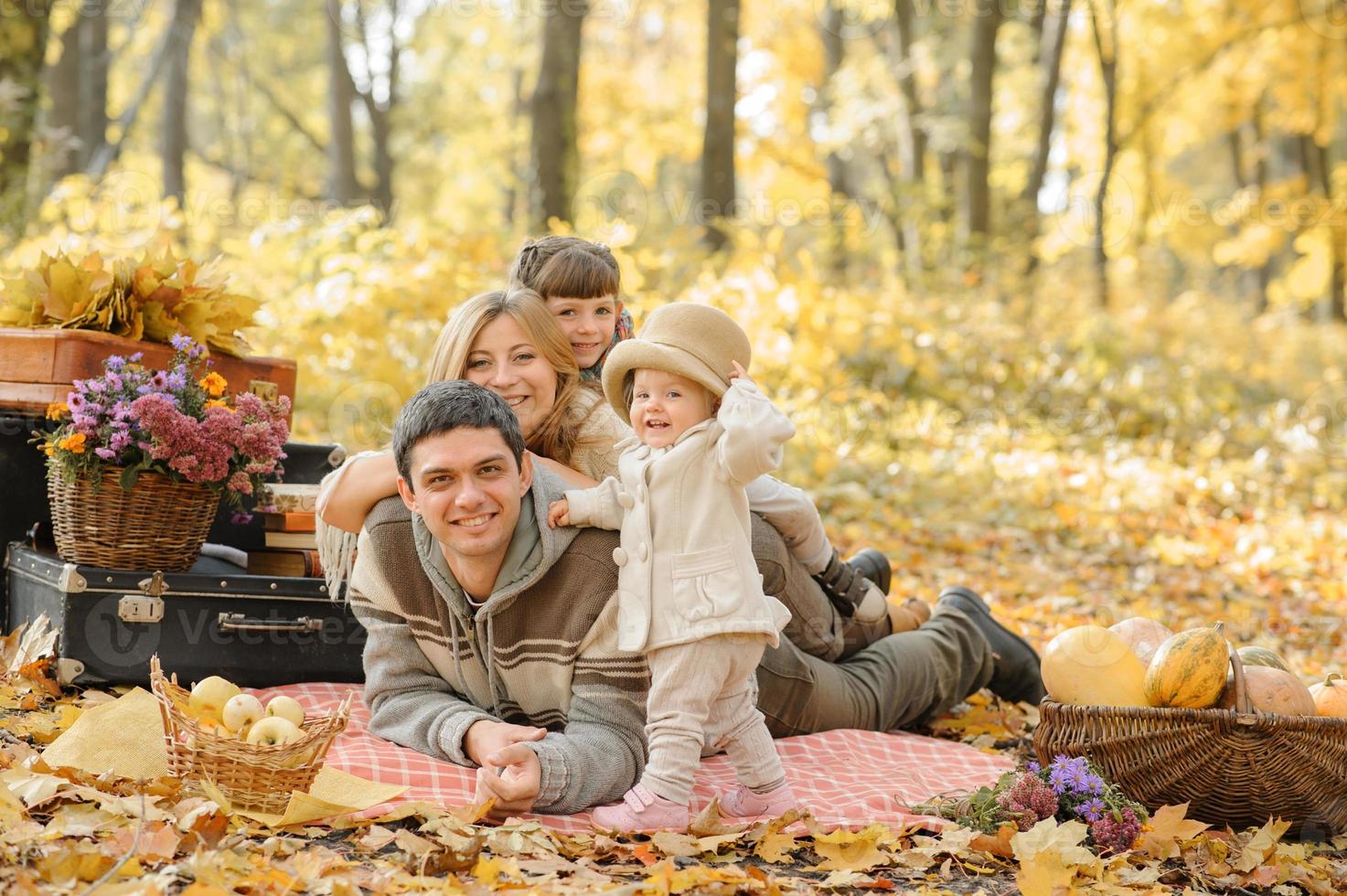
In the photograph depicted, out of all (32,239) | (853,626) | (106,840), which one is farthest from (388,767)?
(32,239)

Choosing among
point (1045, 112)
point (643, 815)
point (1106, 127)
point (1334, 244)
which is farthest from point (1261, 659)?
point (1334, 244)

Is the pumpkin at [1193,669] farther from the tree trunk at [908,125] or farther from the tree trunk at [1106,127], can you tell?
the tree trunk at [1106,127]

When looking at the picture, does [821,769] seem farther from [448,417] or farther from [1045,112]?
[1045,112]

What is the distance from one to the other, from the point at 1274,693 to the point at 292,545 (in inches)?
118

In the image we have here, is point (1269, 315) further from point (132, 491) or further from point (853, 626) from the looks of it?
point (132, 491)

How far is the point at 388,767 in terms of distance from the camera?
10.7 ft

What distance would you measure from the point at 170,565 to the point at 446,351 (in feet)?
3.68

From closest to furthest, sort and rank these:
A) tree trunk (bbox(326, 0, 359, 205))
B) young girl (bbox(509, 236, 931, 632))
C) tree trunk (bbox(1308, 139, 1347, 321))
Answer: young girl (bbox(509, 236, 931, 632)) → tree trunk (bbox(326, 0, 359, 205)) → tree trunk (bbox(1308, 139, 1347, 321))

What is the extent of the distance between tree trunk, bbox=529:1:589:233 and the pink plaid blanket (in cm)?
747

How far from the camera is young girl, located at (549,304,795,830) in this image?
309 centimetres

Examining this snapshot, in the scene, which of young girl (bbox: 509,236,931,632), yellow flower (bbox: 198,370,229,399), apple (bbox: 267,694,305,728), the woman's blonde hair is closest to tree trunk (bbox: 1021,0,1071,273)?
young girl (bbox: 509,236,931,632)

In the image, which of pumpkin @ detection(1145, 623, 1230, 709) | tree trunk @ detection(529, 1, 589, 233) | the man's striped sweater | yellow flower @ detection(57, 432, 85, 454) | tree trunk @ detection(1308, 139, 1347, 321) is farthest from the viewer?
tree trunk @ detection(1308, 139, 1347, 321)

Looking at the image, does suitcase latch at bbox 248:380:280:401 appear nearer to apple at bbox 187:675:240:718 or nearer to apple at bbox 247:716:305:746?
apple at bbox 187:675:240:718

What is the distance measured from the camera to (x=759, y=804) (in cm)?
332
